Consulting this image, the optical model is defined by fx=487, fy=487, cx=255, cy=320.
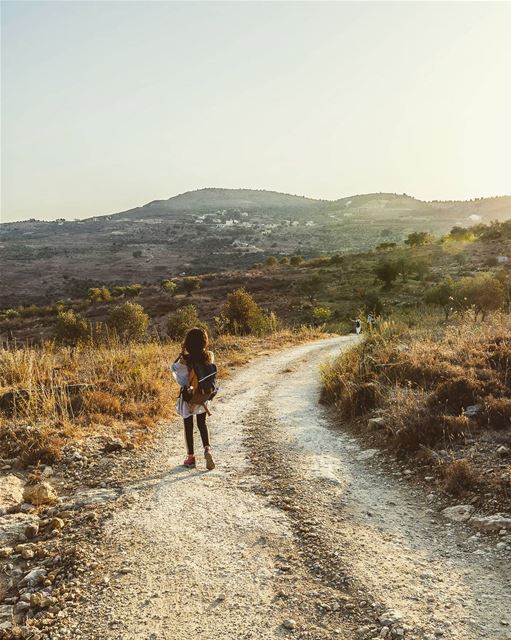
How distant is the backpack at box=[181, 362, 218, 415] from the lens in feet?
24.3

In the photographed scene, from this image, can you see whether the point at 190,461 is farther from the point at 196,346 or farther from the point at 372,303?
the point at 372,303

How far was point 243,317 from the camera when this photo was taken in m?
30.1

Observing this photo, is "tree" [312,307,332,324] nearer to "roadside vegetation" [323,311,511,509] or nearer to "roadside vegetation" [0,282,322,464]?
"roadside vegetation" [0,282,322,464]

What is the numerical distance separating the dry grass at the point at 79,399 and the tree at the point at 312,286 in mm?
37916

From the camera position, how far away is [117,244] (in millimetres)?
149250

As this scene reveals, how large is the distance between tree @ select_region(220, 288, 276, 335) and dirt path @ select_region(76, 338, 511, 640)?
66.6 ft

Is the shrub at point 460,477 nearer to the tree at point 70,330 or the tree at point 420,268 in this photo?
the tree at point 70,330

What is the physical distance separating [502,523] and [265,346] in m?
16.7

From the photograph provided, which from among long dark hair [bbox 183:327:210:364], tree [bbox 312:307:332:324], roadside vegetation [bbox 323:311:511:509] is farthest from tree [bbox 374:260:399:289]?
long dark hair [bbox 183:327:210:364]

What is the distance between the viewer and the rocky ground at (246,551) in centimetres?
396

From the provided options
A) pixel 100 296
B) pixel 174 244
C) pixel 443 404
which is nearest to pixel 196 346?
pixel 443 404

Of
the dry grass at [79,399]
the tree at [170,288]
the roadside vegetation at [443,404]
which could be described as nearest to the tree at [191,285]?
the tree at [170,288]

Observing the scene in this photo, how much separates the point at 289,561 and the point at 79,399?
6.57m

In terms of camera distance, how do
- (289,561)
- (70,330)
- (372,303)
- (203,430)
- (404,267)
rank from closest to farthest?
(289,561)
(203,430)
(70,330)
(372,303)
(404,267)
